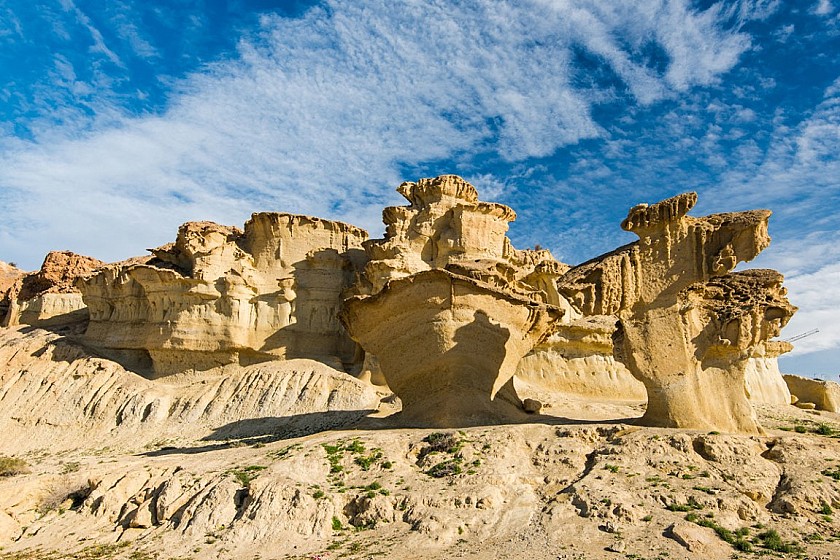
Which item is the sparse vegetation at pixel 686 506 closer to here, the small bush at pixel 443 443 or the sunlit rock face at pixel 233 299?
the small bush at pixel 443 443

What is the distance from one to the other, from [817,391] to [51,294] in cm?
4936

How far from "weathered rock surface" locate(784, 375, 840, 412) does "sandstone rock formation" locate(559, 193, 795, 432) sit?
976 inches

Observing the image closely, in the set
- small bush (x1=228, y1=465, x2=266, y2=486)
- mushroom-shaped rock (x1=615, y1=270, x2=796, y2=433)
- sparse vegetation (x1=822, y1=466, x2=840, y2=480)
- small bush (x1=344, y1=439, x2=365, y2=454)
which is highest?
mushroom-shaped rock (x1=615, y1=270, x2=796, y2=433)

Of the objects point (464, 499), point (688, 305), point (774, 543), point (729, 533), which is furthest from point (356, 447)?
point (774, 543)

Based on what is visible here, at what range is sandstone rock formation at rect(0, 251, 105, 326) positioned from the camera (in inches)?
1647

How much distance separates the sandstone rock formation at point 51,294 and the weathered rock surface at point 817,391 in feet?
149

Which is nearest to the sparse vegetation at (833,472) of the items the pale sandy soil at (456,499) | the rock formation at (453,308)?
the pale sandy soil at (456,499)

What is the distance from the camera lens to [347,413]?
26766mm

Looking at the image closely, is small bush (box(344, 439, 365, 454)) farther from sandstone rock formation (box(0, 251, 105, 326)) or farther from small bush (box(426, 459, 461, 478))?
sandstone rock formation (box(0, 251, 105, 326))

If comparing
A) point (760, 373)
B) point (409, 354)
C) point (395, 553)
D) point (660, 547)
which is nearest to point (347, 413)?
point (409, 354)

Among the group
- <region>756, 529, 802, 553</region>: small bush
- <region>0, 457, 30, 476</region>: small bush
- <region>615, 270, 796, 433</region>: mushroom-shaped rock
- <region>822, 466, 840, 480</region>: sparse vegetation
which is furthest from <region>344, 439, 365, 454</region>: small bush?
Answer: <region>0, 457, 30, 476</region>: small bush

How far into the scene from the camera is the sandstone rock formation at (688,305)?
16.5 metres

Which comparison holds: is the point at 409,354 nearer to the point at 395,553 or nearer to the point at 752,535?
the point at 395,553

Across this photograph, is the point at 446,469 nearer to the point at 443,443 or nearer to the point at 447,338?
the point at 443,443
